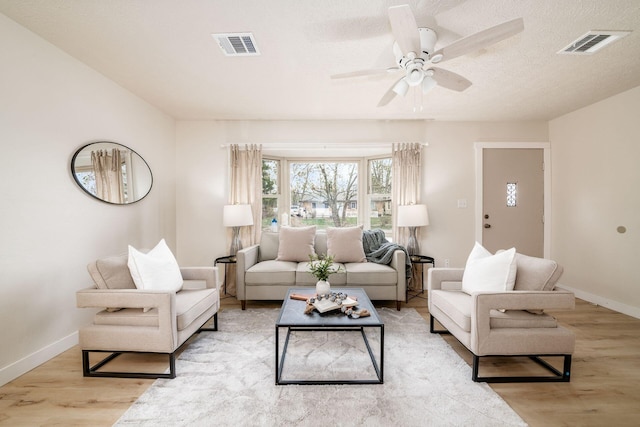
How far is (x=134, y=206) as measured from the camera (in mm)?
3219

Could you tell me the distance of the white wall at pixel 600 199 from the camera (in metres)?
3.11

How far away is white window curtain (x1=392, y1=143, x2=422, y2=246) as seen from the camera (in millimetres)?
4078

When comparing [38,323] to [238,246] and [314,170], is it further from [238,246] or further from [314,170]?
[314,170]

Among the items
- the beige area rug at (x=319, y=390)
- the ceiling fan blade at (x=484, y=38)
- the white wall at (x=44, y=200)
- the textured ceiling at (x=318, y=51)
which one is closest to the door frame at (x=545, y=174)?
the textured ceiling at (x=318, y=51)

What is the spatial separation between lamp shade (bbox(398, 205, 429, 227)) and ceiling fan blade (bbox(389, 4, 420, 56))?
229cm

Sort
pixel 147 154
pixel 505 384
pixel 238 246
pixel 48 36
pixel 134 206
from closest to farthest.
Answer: pixel 505 384, pixel 48 36, pixel 134 206, pixel 147 154, pixel 238 246

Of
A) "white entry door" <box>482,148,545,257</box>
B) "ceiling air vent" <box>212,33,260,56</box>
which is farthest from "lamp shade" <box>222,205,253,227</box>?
"white entry door" <box>482,148,545,257</box>

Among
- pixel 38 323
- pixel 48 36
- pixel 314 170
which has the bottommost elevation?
pixel 38 323

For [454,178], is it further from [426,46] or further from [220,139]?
[220,139]

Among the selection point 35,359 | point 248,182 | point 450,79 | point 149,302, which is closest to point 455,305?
point 450,79

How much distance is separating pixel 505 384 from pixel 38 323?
3452mm

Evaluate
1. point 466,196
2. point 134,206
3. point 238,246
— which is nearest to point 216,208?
point 238,246

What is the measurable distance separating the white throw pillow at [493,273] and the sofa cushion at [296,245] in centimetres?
191

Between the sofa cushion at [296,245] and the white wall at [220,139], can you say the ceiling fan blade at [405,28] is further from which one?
the sofa cushion at [296,245]
